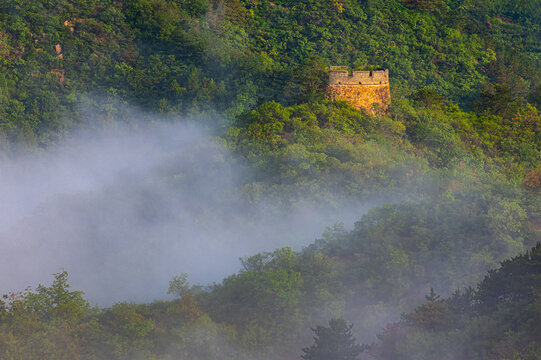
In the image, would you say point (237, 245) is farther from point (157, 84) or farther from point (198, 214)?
point (157, 84)

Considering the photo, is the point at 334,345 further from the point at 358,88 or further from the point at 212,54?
the point at 212,54

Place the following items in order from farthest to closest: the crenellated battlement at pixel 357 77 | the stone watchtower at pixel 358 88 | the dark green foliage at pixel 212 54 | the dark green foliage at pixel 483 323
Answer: the dark green foliage at pixel 212 54, the stone watchtower at pixel 358 88, the crenellated battlement at pixel 357 77, the dark green foliage at pixel 483 323

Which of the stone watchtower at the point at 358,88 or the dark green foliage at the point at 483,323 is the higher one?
the stone watchtower at the point at 358,88

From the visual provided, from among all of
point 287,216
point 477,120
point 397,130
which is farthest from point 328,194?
point 477,120

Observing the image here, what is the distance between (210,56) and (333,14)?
12554mm

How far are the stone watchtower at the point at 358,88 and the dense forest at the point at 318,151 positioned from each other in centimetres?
71

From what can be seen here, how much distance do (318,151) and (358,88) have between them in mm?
6650

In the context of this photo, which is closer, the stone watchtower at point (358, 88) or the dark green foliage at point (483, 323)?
the dark green foliage at point (483, 323)

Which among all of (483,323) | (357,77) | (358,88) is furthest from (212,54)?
(483,323)

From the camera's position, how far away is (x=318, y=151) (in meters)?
51.9

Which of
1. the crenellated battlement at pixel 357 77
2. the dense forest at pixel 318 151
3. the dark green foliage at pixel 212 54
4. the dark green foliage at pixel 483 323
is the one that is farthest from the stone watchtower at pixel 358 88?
the dark green foliage at pixel 483 323

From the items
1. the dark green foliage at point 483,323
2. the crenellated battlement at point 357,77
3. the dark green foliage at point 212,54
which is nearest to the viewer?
the dark green foliage at point 483,323

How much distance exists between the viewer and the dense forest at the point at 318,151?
34.0m

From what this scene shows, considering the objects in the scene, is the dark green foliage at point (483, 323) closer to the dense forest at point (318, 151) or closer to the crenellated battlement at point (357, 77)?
the dense forest at point (318, 151)
